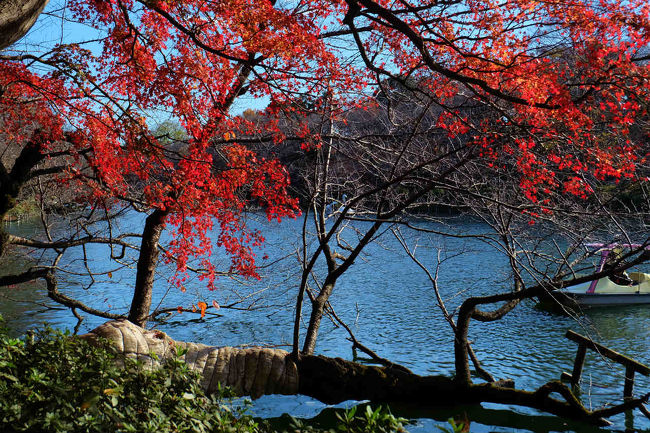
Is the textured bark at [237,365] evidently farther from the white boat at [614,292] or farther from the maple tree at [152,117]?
the white boat at [614,292]

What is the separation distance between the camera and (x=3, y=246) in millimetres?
8625

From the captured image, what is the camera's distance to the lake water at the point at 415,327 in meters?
8.51

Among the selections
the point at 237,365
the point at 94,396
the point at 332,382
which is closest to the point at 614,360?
the point at 332,382

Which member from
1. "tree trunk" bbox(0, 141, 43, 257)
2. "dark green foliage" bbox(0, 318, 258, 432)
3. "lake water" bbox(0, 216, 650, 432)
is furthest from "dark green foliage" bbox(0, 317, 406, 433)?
"tree trunk" bbox(0, 141, 43, 257)

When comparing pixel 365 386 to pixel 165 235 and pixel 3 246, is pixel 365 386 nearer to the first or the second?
pixel 3 246

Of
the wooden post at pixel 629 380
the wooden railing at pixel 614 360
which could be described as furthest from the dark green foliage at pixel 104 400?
the wooden post at pixel 629 380

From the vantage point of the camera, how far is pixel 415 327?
13852mm

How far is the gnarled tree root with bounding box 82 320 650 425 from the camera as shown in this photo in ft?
22.4

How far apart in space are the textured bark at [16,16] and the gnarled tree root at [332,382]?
380cm

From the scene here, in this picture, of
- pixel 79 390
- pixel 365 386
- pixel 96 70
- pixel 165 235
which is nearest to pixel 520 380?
pixel 365 386

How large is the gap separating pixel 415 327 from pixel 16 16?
40.0 feet

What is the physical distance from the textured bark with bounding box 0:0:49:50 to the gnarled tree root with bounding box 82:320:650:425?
150 inches

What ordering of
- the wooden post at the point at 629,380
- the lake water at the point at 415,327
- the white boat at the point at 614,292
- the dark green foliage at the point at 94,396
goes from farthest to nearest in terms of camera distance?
the white boat at the point at 614,292 → the lake water at the point at 415,327 → the wooden post at the point at 629,380 → the dark green foliage at the point at 94,396

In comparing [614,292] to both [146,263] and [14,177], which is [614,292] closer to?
[146,263]
